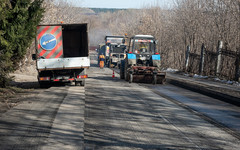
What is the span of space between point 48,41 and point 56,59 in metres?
1.23

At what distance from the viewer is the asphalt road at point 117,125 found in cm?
597

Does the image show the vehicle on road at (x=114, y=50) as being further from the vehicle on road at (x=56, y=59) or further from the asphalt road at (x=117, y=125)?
the asphalt road at (x=117, y=125)

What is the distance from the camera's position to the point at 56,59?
14.6 m

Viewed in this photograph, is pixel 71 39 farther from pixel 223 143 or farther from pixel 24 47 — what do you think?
pixel 223 143

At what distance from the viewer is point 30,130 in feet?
21.9

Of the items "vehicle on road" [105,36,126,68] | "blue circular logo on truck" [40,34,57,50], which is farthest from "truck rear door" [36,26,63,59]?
"vehicle on road" [105,36,126,68]

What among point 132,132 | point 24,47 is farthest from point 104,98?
point 132,132

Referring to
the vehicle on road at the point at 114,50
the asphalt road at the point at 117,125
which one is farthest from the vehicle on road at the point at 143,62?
the vehicle on road at the point at 114,50

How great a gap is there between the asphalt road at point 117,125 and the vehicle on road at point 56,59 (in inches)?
152

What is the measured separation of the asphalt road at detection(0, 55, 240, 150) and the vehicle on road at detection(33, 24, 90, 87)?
3.87 metres

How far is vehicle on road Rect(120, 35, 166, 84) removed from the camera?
18109 mm

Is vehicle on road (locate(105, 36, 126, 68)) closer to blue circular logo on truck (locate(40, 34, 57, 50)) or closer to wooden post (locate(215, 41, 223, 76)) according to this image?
wooden post (locate(215, 41, 223, 76))

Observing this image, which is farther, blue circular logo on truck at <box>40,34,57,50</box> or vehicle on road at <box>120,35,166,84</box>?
vehicle on road at <box>120,35,166,84</box>

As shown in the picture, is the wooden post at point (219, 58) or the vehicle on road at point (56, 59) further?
the wooden post at point (219, 58)
